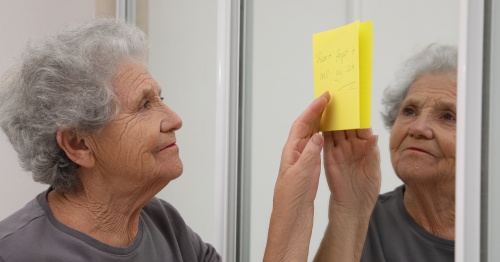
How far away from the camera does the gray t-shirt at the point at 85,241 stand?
3.91 ft

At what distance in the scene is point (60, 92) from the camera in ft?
4.14

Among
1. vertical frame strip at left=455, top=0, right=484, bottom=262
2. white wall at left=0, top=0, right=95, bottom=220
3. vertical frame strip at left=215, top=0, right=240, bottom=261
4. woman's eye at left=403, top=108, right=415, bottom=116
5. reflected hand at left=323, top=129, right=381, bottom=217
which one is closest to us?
vertical frame strip at left=455, top=0, right=484, bottom=262

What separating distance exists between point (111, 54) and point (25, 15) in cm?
126

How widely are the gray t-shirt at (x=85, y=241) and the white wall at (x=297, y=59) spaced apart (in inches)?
12.7

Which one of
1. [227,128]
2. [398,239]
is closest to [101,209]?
[227,128]

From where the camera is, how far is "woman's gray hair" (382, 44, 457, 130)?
1112 millimetres

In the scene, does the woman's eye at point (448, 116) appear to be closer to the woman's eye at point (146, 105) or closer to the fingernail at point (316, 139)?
the fingernail at point (316, 139)

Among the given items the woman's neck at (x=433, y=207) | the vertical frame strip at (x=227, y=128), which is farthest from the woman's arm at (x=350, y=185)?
the vertical frame strip at (x=227, y=128)

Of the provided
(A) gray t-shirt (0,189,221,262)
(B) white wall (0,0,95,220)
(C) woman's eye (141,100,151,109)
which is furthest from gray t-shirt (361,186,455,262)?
(B) white wall (0,0,95,220)

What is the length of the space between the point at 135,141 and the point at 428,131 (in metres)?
0.63

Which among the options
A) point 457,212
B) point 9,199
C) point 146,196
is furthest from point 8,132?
point 9,199

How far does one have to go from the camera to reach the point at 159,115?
4.37 feet

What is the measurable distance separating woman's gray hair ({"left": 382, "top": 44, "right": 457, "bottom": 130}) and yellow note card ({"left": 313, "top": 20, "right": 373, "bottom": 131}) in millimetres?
108

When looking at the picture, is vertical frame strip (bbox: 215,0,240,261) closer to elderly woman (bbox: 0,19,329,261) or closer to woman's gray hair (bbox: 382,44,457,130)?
elderly woman (bbox: 0,19,329,261)
